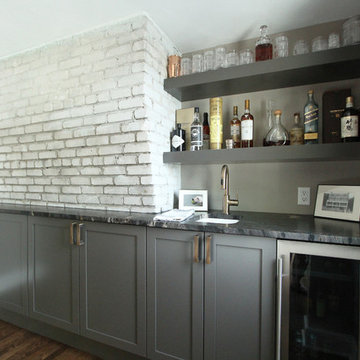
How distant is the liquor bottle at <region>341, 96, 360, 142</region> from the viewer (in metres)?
1.36

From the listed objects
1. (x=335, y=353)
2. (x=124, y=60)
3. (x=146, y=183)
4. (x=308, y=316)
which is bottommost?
(x=335, y=353)

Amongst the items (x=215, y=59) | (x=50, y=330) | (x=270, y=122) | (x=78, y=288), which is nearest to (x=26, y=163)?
(x=78, y=288)

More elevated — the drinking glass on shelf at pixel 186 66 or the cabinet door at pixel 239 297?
the drinking glass on shelf at pixel 186 66

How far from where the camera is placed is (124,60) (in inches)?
65.4

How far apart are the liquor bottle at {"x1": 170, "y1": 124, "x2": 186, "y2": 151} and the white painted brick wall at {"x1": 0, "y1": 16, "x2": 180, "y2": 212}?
0.07 meters

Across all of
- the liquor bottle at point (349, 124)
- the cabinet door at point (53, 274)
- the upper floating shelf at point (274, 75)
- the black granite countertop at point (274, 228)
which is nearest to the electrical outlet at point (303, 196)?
the black granite countertop at point (274, 228)

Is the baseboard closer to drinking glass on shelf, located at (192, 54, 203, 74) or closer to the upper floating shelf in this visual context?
the upper floating shelf

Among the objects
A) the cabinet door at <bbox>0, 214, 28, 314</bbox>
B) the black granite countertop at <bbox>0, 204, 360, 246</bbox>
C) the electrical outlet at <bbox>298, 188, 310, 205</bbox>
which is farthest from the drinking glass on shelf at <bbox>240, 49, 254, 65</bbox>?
the cabinet door at <bbox>0, 214, 28, 314</bbox>

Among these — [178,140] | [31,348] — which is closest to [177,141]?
[178,140]

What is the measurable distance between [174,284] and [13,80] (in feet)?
7.59

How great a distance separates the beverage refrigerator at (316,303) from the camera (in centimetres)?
105

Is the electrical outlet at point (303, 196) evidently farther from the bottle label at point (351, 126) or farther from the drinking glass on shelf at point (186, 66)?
the drinking glass on shelf at point (186, 66)

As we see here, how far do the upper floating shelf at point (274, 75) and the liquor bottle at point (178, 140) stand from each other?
0.32m

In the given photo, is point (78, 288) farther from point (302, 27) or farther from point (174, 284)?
point (302, 27)
